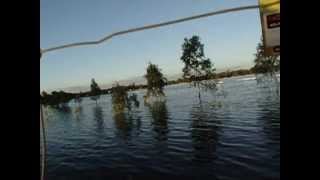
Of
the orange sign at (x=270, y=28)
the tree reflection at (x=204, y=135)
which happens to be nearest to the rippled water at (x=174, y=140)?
the tree reflection at (x=204, y=135)

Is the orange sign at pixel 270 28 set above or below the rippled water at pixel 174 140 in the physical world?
above

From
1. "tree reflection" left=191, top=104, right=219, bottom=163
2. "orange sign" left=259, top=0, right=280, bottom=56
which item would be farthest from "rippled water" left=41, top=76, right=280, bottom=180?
Result: "orange sign" left=259, top=0, right=280, bottom=56

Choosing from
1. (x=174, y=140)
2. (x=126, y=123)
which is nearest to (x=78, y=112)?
(x=126, y=123)

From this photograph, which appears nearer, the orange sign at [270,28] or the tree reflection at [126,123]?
the orange sign at [270,28]

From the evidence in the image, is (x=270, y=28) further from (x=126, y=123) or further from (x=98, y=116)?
(x=98, y=116)

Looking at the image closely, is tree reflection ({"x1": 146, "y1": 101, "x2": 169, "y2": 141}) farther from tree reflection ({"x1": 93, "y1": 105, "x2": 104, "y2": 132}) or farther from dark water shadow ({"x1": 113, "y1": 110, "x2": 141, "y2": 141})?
tree reflection ({"x1": 93, "y1": 105, "x2": 104, "y2": 132})

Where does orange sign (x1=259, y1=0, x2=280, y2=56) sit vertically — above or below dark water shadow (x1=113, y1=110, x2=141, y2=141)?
above

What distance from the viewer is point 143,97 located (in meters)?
48.8

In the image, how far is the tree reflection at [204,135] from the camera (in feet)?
75.0

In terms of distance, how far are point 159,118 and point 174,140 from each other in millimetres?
9823

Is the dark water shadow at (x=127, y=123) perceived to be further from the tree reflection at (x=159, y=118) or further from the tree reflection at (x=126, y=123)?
the tree reflection at (x=159, y=118)

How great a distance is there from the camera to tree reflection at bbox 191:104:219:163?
22.9 meters
